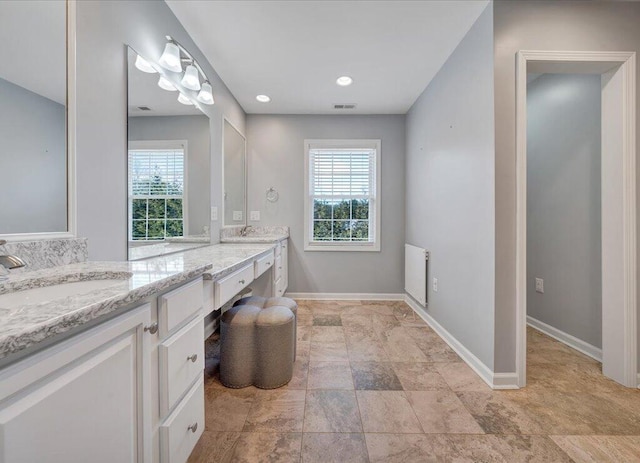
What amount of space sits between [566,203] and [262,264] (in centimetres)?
270

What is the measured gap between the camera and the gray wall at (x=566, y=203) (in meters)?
2.09

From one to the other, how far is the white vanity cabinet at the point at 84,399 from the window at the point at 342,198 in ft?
9.29

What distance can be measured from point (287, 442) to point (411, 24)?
109 inches

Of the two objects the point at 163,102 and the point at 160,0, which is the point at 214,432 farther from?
the point at 160,0

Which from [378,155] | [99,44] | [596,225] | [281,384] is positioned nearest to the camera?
[99,44]

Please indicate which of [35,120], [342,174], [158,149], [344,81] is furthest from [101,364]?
[342,174]

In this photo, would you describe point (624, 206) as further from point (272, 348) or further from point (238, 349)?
point (238, 349)

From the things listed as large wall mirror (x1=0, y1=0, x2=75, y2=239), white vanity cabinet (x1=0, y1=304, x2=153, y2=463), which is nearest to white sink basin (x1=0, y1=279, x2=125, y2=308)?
white vanity cabinet (x1=0, y1=304, x2=153, y2=463)

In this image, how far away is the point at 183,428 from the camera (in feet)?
3.35

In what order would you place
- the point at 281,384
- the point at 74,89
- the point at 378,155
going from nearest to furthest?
the point at 74,89 < the point at 281,384 < the point at 378,155

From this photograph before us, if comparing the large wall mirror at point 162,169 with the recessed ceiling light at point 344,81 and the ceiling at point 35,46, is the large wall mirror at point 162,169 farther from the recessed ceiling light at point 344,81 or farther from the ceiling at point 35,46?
the recessed ceiling light at point 344,81

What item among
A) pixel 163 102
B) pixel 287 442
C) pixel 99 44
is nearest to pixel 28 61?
pixel 99 44

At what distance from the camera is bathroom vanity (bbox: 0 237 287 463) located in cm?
48

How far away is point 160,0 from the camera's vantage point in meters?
1.71
